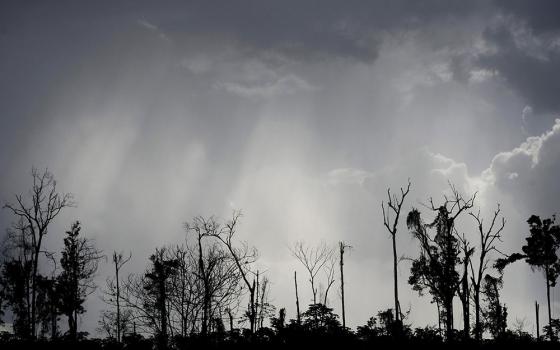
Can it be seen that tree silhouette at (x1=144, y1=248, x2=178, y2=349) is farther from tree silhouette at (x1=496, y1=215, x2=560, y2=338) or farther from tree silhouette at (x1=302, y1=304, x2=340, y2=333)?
tree silhouette at (x1=496, y1=215, x2=560, y2=338)

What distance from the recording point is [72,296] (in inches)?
1371

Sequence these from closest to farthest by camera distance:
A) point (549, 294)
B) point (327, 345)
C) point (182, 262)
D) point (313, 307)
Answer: point (327, 345) → point (313, 307) → point (182, 262) → point (549, 294)

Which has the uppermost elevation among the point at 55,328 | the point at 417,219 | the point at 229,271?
the point at 417,219

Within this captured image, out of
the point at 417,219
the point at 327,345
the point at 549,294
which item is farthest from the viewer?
the point at 549,294

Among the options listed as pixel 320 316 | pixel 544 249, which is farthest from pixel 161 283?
pixel 544 249

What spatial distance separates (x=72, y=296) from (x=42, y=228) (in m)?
9.91

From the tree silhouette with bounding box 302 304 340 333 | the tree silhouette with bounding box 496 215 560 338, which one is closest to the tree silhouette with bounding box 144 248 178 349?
the tree silhouette with bounding box 302 304 340 333

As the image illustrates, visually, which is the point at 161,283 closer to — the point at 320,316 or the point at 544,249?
the point at 320,316

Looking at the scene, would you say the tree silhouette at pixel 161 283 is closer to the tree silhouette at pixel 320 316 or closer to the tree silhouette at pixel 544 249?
the tree silhouette at pixel 320 316

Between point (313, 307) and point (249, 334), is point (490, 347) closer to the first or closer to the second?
point (313, 307)

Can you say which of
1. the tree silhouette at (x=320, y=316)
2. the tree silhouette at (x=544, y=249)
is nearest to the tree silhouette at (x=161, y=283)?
the tree silhouette at (x=320, y=316)

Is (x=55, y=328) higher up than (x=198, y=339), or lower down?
lower down

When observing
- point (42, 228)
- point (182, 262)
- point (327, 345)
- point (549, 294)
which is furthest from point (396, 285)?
point (42, 228)

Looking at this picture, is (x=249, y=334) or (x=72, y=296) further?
(x=72, y=296)
